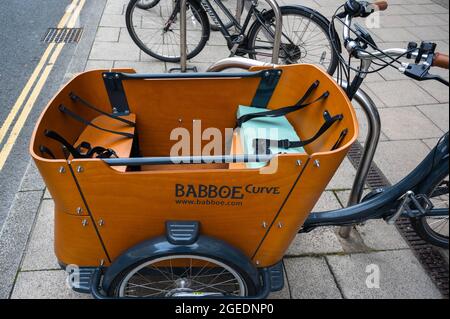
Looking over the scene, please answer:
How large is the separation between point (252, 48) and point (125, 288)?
2.85 m

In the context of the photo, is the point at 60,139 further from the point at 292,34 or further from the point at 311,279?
the point at 292,34

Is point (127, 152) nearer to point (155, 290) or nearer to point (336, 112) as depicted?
point (155, 290)

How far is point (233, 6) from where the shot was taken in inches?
206

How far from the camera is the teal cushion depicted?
217 cm

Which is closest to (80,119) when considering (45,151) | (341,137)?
(45,151)

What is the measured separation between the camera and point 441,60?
132 cm

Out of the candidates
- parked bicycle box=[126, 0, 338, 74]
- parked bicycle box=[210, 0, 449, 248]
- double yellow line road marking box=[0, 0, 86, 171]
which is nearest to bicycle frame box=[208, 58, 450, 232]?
parked bicycle box=[210, 0, 449, 248]

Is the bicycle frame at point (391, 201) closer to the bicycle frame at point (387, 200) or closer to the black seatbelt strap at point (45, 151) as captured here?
the bicycle frame at point (387, 200)

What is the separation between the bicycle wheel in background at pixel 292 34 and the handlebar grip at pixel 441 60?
240 cm

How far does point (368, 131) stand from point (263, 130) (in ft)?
1.88

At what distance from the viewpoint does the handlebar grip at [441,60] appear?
1295 mm

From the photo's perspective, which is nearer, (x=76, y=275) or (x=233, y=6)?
(x=76, y=275)
